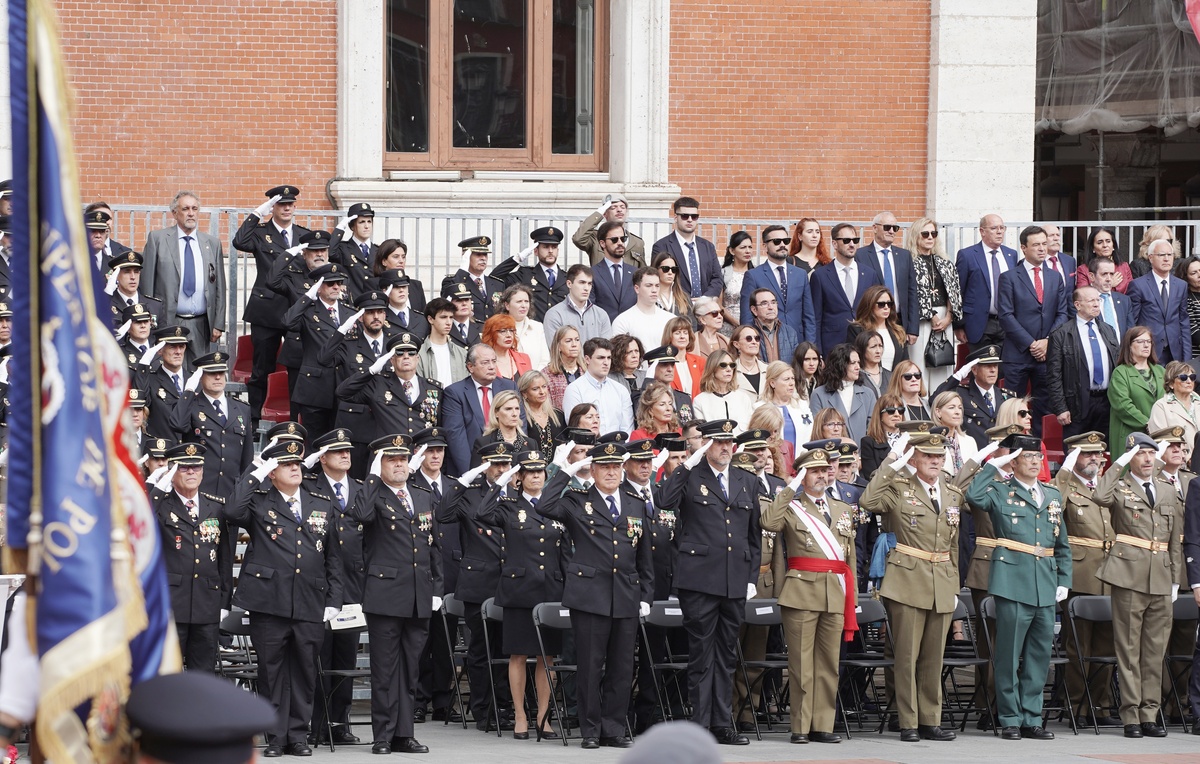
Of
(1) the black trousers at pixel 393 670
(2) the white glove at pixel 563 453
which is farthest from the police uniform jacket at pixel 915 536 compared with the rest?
(1) the black trousers at pixel 393 670

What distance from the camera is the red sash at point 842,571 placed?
1093 centimetres

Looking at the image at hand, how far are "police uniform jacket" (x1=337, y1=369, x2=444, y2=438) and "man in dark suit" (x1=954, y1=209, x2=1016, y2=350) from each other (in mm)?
5079

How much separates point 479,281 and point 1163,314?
569cm

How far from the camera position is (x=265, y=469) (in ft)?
33.6

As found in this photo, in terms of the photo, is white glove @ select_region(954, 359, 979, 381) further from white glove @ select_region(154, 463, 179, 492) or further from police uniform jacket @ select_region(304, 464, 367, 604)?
white glove @ select_region(154, 463, 179, 492)

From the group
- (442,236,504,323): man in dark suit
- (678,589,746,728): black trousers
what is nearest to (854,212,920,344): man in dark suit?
Answer: (442,236,504,323): man in dark suit

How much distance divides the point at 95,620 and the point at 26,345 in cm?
50

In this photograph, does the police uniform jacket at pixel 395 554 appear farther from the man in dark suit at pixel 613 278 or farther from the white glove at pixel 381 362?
the man in dark suit at pixel 613 278

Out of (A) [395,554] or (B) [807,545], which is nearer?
(A) [395,554]

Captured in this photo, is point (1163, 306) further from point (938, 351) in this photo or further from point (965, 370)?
point (965, 370)

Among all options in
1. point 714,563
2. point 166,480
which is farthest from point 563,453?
point 166,480

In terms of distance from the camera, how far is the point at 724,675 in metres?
10.8

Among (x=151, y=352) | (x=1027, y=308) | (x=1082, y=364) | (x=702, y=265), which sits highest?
(x=702, y=265)

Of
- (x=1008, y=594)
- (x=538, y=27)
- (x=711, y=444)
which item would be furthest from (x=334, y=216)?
(x=1008, y=594)
